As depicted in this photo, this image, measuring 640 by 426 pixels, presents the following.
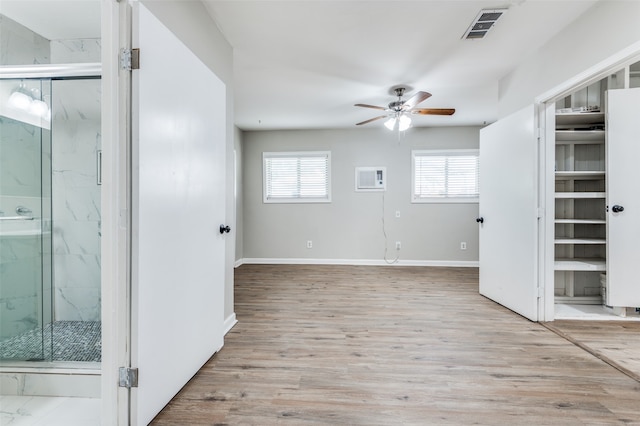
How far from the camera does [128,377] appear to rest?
50.8 inches

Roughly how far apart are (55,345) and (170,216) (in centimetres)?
143

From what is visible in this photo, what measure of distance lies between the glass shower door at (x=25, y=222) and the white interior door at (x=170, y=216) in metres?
0.93

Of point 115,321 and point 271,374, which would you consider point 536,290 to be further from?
point 115,321

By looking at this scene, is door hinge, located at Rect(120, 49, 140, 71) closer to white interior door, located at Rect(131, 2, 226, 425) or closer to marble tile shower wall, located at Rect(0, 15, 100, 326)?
white interior door, located at Rect(131, 2, 226, 425)

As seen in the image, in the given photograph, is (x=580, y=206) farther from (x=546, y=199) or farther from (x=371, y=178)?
(x=371, y=178)

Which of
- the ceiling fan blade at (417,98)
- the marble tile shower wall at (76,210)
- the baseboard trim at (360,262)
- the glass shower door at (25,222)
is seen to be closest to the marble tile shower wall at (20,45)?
the glass shower door at (25,222)

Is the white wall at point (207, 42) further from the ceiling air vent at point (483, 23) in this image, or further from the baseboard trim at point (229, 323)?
the ceiling air vent at point (483, 23)

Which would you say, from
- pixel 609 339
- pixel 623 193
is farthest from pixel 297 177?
pixel 609 339

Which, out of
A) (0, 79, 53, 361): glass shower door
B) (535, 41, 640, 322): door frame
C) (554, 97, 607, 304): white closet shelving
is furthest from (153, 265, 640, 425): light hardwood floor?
(0, 79, 53, 361): glass shower door

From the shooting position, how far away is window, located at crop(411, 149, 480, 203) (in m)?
5.16

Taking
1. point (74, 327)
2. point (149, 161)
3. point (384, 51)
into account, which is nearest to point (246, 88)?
point (384, 51)

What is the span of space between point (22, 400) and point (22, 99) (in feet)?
6.39

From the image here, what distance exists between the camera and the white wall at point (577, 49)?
5.94 ft

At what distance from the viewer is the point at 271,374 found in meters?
1.81
